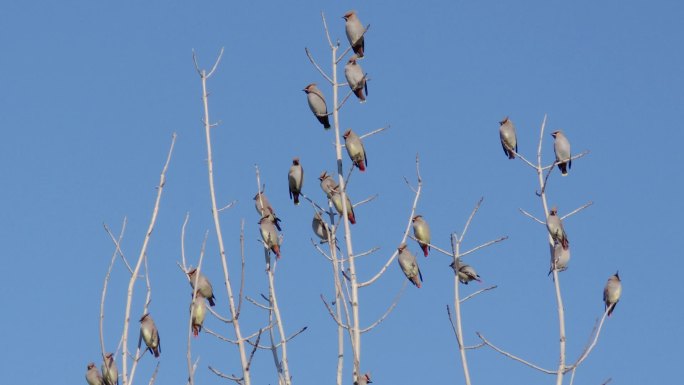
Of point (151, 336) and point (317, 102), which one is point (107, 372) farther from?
point (317, 102)

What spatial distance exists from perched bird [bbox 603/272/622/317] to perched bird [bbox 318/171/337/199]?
2.47 metres

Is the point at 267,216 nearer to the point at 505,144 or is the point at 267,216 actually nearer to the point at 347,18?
the point at 347,18

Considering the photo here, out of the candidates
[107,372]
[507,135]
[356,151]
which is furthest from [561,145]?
[107,372]

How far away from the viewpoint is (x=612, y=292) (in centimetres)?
1144

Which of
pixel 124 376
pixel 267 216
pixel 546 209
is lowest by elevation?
pixel 124 376

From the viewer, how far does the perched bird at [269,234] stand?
33.7 feet

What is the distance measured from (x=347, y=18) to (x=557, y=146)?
2313mm

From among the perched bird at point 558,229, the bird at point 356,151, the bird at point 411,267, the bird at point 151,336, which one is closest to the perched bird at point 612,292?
the perched bird at point 558,229

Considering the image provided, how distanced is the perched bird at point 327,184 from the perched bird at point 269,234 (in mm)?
496

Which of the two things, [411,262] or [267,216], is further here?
[411,262]

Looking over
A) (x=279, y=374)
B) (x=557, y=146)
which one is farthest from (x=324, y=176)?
(x=279, y=374)

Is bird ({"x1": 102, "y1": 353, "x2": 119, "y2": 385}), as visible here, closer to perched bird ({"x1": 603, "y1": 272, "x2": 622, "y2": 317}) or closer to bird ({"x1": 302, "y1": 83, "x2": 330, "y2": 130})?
bird ({"x1": 302, "y1": 83, "x2": 330, "y2": 130})

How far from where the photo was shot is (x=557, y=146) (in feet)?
41.2

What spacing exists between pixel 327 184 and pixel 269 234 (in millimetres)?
720
